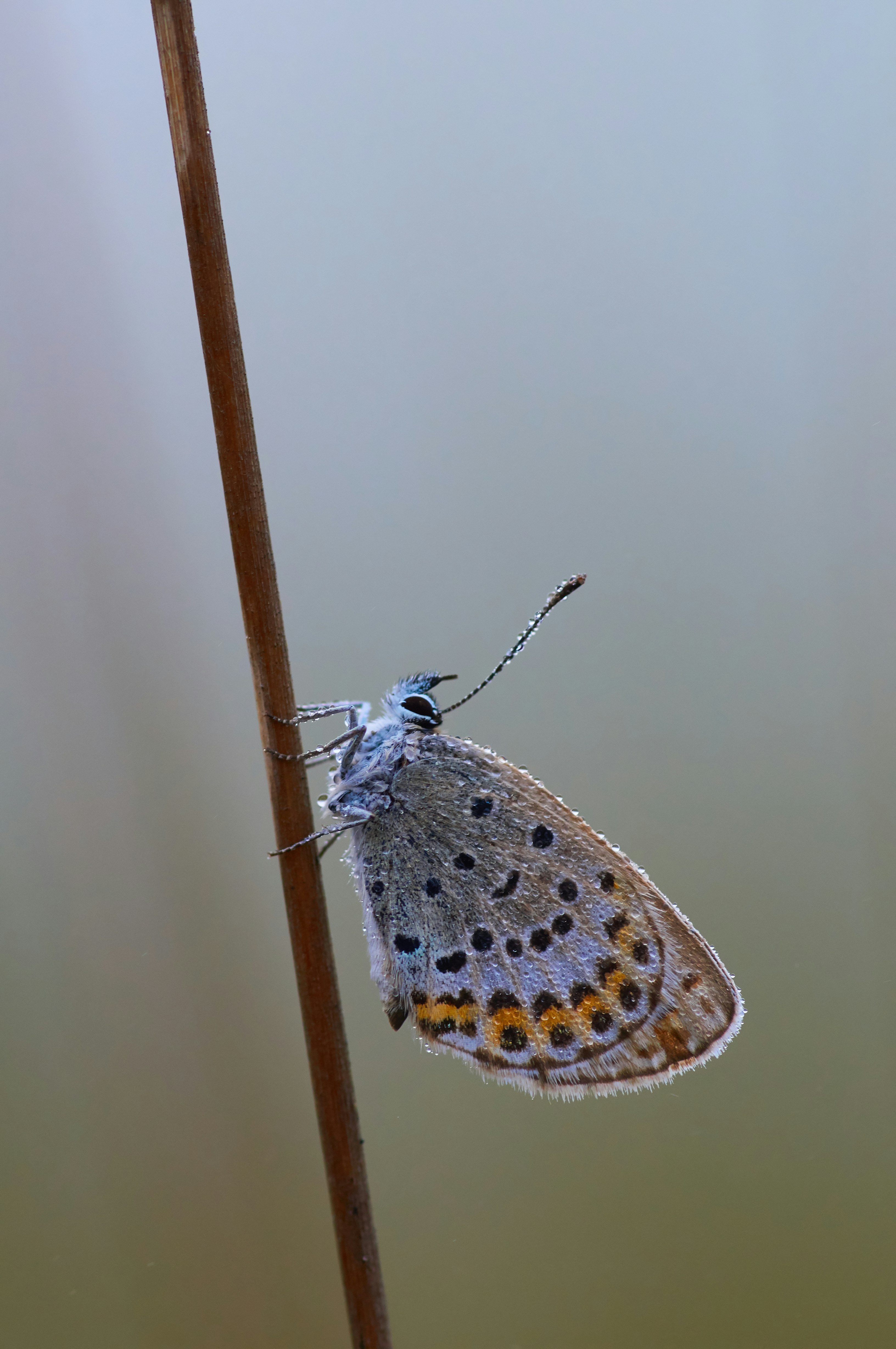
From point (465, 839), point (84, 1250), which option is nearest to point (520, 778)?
point (465, 839)

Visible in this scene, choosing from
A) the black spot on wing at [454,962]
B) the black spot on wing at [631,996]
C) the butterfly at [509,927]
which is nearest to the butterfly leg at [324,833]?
the butterfly at [509,927]

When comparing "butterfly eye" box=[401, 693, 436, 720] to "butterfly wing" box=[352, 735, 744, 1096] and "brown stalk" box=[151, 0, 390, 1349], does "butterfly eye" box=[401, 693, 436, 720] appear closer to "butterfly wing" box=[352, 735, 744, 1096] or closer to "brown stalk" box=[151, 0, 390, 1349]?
"butterfly wing" box=[352, 735, 744, 1096]

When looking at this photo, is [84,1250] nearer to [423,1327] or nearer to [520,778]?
[423,1327]

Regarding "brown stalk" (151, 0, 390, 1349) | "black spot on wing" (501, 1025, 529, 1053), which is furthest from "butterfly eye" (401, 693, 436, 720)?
"black spot on wing" (501, 1025, 529, 1053)

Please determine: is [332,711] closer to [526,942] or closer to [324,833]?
[324,833]

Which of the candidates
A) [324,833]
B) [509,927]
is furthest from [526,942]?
[324,833]

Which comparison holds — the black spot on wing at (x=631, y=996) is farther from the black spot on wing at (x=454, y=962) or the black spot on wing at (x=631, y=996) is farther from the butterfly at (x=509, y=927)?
the black spot on wing at (x=454, y=962)
